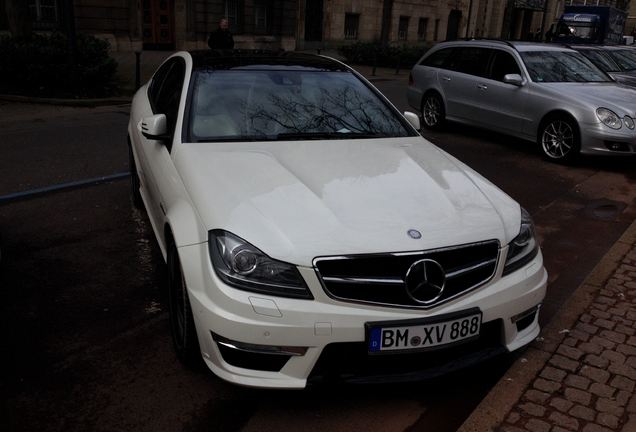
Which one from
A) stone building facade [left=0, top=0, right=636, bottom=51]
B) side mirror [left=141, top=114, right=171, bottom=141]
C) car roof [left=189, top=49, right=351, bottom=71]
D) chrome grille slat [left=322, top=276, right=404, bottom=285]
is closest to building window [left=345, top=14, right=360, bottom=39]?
stone building facade [left=0, top=0, right=636, bottom=51]

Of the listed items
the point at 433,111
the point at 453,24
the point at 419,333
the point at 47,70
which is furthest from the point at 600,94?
the point at 453,24

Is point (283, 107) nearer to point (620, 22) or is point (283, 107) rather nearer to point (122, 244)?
point (122, 244)

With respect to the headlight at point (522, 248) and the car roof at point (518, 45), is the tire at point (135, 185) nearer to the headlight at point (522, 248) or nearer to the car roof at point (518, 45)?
the headlight at point (522, 248)

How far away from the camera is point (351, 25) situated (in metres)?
33.4

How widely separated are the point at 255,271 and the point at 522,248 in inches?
56.1

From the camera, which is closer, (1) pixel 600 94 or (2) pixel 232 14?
(1) pixel 600 94

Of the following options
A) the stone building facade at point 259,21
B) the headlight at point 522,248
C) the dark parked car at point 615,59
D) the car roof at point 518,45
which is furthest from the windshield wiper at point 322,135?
the stone building facade at point 259,21

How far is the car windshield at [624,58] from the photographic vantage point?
1430cm

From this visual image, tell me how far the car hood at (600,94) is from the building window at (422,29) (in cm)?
3131

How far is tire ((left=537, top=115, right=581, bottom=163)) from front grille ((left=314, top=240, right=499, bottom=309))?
6.56m

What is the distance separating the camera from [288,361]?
2.76m

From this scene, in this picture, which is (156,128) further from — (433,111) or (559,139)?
(433,111)

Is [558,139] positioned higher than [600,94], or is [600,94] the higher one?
[600,94]

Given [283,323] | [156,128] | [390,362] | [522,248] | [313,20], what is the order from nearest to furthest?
[283,323] → [390,362] → [522,248] → [156,128] → [313,20]
